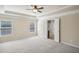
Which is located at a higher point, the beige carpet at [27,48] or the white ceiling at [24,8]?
the white ceiling at [24,8]

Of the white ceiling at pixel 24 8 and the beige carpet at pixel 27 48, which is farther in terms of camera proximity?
the beige carpet at pixel 27 48

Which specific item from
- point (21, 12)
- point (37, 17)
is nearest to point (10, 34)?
point (21, 12)

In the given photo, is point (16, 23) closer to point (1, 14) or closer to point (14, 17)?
point (14, 17)

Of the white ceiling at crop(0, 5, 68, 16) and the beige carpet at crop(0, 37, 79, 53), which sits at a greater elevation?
the white ceiling at crop(0, 5, 68, 16)

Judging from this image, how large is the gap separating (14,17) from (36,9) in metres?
0.64

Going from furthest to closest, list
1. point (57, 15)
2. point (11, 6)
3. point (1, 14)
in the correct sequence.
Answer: point (57, 15) → point (1, 14) → point (11, 6)

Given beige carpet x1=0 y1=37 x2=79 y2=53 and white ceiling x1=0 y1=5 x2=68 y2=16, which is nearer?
white ceiling x1=0 y1=5 x2=68 y2=16

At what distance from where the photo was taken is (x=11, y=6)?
2.42 metres

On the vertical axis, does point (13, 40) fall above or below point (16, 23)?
below

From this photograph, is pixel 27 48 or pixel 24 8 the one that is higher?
pixel 24 8
